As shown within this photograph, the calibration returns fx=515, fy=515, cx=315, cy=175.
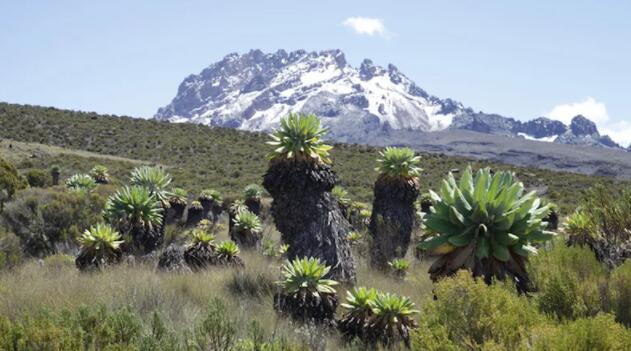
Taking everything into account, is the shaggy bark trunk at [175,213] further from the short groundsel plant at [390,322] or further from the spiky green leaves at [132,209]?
the short groundsel plant at [390,322]

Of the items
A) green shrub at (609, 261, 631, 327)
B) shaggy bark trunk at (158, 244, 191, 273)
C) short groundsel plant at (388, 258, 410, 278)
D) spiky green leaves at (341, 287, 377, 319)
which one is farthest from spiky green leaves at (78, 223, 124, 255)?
green shrub at (609, 261, 631, 327)

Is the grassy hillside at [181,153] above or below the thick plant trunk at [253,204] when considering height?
above

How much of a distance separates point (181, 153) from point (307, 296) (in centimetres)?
4176

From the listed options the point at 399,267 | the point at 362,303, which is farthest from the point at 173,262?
the point at 362,303

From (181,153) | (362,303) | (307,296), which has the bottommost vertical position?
(307,296)

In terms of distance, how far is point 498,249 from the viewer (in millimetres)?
4930

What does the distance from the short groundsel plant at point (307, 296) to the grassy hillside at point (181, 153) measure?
25.3 m

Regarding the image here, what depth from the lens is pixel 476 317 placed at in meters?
4.01

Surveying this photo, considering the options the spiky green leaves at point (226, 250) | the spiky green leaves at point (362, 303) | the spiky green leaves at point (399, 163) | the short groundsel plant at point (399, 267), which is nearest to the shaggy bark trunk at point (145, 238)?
the spiky green leaves at point (226, 250)

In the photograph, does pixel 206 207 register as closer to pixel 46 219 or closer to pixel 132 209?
pixel 46 219

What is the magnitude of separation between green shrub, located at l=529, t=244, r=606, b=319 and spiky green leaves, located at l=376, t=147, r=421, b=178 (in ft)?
16.9

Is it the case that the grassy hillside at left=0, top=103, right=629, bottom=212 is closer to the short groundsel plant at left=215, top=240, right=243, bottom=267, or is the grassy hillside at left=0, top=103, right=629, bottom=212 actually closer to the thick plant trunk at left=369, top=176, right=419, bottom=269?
the thick plant trunk at left=369, top=176, right=419, bottom=269

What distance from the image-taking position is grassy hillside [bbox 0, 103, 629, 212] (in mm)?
35438

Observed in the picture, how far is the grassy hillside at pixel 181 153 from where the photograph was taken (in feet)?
116
